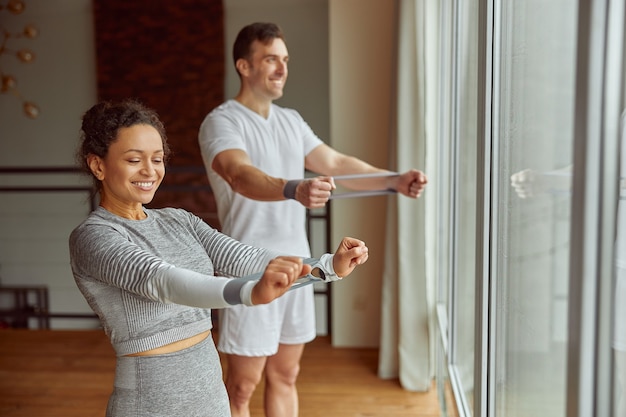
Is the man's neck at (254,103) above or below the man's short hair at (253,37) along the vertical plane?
below

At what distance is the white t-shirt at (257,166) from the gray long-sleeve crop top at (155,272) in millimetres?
942

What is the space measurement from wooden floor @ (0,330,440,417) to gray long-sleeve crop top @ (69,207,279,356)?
2171 millimetres

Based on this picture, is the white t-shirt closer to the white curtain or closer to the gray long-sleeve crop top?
the gray long-sleeve crop top

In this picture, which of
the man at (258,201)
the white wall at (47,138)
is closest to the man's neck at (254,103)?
the man at (258,201)

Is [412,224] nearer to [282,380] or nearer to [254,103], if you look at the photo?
[282,380]

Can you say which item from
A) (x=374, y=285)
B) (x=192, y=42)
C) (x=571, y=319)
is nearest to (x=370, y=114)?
(x=374, y=285)

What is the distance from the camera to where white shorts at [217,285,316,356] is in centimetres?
254

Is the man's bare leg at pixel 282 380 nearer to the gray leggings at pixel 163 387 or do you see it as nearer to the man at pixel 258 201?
the man at pixel 258 201

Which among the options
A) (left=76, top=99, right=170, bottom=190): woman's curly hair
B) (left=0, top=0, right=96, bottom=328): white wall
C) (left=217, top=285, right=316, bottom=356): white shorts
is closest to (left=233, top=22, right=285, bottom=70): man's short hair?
(left=217, top=285, right=316, bottom=356): white shorts

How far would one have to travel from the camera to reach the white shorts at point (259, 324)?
8.33 feet

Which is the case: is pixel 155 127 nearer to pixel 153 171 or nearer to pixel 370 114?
pixel 153 171

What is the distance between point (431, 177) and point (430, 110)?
335mm

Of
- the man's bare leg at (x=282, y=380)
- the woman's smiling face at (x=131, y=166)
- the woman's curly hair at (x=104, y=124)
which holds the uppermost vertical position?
the woman's curly hair at (x=104, y=124)

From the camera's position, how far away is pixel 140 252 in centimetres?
133
